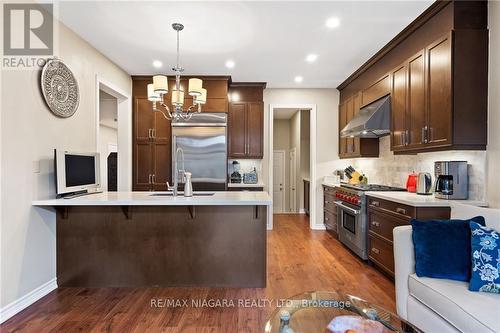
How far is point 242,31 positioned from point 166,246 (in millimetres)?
2508

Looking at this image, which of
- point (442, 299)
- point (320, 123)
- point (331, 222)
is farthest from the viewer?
point (320, 123)

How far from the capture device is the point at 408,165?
3.84 m

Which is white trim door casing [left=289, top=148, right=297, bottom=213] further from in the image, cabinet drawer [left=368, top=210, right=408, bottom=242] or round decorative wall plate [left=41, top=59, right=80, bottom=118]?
round decorative wall plate [left=41, top=59, right=80, bottom=118]

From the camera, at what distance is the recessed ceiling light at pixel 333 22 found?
2955 mm

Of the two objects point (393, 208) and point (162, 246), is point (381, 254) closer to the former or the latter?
point (393, 208)

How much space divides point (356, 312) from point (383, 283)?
1.75 metres

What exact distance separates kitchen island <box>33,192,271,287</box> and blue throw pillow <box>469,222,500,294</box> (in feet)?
5.64

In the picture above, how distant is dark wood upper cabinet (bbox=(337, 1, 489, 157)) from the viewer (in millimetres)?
2588

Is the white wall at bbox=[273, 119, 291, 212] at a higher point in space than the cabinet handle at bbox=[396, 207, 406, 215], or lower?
higher

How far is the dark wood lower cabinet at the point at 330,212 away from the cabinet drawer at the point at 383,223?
1208 millimetres

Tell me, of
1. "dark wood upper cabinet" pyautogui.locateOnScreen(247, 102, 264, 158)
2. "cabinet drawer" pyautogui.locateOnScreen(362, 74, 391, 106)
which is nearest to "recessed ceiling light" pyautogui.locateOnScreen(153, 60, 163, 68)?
"dark wood upper cabinet" pyautogui.locateOnScreen(247, 102, 264, 158)

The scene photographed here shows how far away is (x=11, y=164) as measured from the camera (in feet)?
7.82

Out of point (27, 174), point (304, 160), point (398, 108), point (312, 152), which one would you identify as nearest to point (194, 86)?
point (27, 174)

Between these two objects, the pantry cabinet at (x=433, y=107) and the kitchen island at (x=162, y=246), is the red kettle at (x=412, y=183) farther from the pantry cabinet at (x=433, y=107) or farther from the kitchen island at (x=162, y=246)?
the kitchen island at (x=162, y=246)
